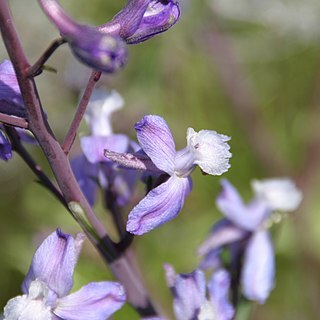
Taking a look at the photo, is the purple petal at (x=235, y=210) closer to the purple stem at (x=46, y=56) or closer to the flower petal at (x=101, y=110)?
the flower petal at (x=101, y=110)

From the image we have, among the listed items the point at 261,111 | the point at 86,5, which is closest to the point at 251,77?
the point at 261,111

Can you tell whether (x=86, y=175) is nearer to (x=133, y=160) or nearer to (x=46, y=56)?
(x=133, y=160)

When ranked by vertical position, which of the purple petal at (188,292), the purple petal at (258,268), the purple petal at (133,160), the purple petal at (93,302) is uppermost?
the purple petal at (133,160)

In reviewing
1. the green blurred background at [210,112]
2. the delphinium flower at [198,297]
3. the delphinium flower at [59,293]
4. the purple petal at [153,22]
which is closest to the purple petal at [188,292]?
the delphinium flower at [198,297]

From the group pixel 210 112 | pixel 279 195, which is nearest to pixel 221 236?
pixel 279 195

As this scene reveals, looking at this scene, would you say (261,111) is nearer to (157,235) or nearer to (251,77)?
(251,77)
